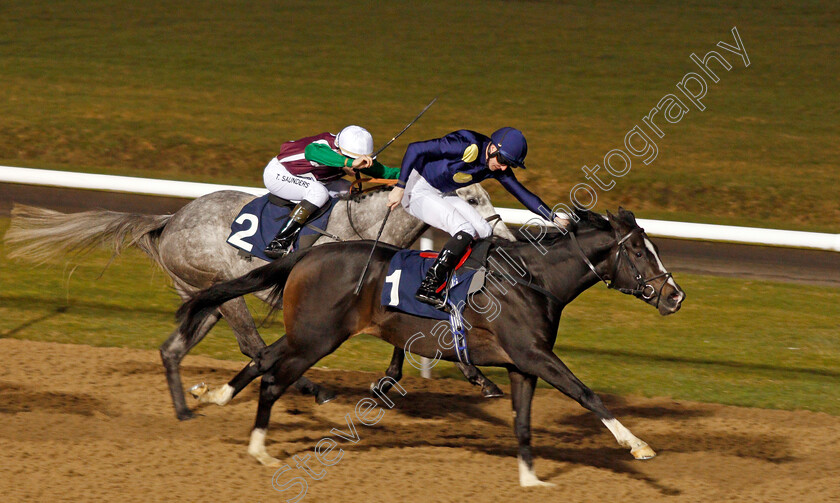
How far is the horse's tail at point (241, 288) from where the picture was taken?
582 centimetres

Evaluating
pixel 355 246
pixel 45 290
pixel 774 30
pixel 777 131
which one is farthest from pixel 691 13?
pixel 355 246

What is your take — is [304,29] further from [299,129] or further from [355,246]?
[355,246]

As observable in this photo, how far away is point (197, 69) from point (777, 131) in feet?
35.9

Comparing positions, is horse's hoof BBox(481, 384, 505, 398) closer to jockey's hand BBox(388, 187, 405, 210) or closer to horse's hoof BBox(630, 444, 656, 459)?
jockey's hand BBox(388, 187, 405, 210)

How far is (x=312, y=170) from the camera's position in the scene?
683cm

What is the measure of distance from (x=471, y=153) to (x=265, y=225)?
5.09 ft

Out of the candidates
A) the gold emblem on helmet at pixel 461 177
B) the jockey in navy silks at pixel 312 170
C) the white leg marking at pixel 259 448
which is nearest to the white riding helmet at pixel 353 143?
the jockey in navy silks at pixel 312 170

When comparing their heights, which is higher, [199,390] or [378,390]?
[378,390]

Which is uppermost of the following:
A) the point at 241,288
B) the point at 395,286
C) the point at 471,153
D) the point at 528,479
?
the point at 471,153

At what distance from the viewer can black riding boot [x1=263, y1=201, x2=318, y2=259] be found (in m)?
6.52

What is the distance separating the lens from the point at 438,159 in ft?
19.7

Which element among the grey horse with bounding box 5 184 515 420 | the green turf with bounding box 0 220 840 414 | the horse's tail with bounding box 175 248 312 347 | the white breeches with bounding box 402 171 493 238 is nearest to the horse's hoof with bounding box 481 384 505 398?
the grey horse with bounding box 5 184 515 420

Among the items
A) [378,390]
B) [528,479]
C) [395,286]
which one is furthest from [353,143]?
[528,479]

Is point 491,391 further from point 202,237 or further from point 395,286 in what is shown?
point 202,237
